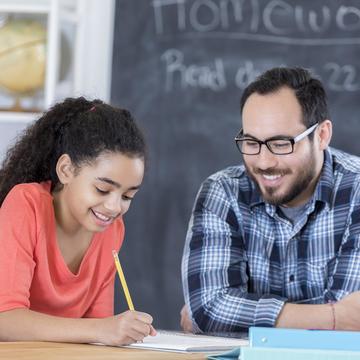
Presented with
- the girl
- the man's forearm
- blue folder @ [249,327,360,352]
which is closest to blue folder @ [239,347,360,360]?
blue folder @ [249,327,360,352]

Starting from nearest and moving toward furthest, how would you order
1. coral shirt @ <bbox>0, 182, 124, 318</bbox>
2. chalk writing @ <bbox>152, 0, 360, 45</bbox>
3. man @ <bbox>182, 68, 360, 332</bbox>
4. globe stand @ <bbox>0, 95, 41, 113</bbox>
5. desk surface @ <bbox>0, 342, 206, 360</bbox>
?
desk surface @ <bbox>0, 342, 206, 360</bbox>
coral shirt @ <bbox>0, 182, 124, 318</bbox>
man @ <bbox>182, 68, 360, 332</bbox>
chalk writing @ <bbox>152, 0, 360, 45</bbox>
globe stand @ <bbox>0, 95, 41, 113</bbox>

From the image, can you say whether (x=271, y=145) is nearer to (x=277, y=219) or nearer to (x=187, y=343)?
(x=277, y=219)

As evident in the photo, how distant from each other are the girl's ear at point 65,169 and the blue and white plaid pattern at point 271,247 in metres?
0.44

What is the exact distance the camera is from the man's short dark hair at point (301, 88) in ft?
8.09

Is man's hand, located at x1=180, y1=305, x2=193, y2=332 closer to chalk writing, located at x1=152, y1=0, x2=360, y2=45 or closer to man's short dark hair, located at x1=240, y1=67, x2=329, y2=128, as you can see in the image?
man's short dark hair, located at x1=240, y1=67, x2=329, y2=128

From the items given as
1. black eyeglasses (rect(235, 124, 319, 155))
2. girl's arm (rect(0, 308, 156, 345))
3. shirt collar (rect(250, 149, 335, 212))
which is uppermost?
black eyeglasses (rect(235, 124, 319, 155))

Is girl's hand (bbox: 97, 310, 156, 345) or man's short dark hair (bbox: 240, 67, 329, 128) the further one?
→ man's short dark hair (bbox: 240, 67, 329, 128)

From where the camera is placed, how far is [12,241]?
2002 mm

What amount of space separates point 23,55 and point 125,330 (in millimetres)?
1780

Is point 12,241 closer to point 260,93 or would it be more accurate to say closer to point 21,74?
point 260,93

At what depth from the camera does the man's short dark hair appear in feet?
8.09

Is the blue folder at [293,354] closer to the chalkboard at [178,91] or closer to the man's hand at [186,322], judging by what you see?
the man's hand at [186,322]

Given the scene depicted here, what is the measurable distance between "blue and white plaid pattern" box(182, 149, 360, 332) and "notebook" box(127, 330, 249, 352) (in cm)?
36

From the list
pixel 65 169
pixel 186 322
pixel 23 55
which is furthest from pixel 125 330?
pixel 23 55
